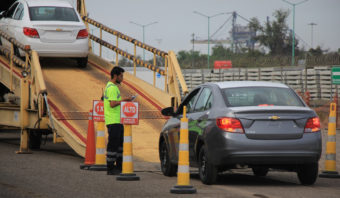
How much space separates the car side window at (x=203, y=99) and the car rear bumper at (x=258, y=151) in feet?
4.15

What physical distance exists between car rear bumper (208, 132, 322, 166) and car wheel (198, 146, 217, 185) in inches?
9.7

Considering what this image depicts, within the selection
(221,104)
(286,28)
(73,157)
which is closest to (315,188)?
(221,104)

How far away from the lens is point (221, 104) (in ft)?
36.4

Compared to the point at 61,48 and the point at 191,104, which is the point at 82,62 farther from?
the point at 191,104

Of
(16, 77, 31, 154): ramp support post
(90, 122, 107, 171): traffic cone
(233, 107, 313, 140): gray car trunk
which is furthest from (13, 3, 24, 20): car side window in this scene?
(233, 107, 313, 140): gray car trunk

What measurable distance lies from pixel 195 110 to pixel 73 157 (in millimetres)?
5347

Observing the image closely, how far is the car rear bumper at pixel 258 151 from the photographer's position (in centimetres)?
1049

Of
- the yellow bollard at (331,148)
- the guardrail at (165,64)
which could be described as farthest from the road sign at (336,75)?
the yellow bollard at (331,148)

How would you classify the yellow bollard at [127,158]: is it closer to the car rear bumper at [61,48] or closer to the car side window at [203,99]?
the car side window at [203,99]

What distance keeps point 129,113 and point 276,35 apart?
3957 inches

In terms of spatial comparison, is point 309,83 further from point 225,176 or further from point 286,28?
point 286,28

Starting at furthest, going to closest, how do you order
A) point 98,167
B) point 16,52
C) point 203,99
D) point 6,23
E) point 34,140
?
1. point 6,23
2. point 16,52
3. point 34,140
4. point 98,167
5. point 203,99

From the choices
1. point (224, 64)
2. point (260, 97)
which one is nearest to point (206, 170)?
point (260, 97)

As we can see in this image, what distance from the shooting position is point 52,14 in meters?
20.6
